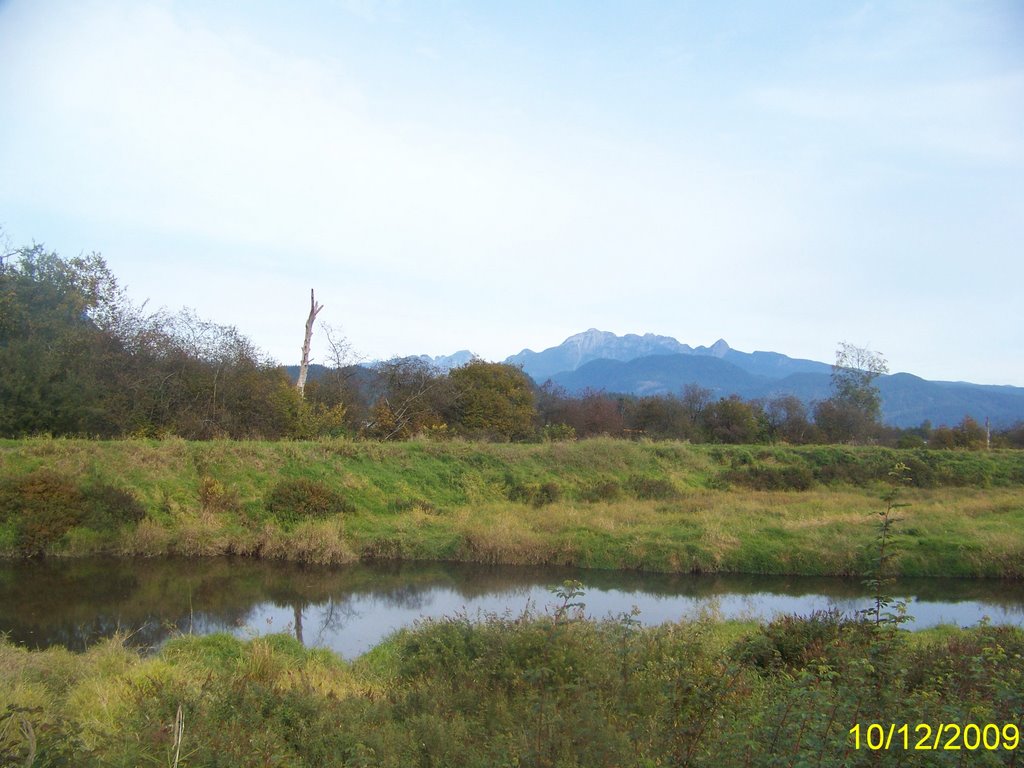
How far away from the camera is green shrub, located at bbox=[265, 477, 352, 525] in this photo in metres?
20.6

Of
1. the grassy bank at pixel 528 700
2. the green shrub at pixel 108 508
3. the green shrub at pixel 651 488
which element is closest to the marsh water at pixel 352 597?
the green shrub at pixel 108 508

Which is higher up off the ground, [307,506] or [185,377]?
[185,377]

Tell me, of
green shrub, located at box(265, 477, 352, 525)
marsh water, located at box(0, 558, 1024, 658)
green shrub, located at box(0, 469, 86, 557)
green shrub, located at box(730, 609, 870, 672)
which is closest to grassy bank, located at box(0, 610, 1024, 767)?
green shrub, located at box(730, 609, 870, 672)

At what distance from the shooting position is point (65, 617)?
13172 millimetres

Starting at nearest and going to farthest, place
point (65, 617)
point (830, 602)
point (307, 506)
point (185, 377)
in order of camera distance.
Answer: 1. point (65, 617)
2. point (830, 602)
3. point (307, 506)
4. point (185, 377)

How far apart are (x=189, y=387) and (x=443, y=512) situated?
1235 cm

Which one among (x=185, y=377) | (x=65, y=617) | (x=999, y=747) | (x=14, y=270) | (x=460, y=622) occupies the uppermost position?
(x=14, y=270)

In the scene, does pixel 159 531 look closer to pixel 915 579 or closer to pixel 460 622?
pixel 460 622

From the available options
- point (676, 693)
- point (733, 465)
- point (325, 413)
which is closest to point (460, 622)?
point (676, 693)

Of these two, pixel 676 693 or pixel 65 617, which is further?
pixel 65 617

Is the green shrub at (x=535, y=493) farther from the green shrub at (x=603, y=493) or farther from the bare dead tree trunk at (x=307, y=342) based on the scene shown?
the bare dead tree trunk at (x=307, y=342)

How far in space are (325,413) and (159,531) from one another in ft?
40.1

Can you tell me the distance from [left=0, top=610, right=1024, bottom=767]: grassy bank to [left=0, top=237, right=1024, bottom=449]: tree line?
1822 centimetres

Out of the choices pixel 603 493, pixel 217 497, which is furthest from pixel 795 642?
pixel 603 493
